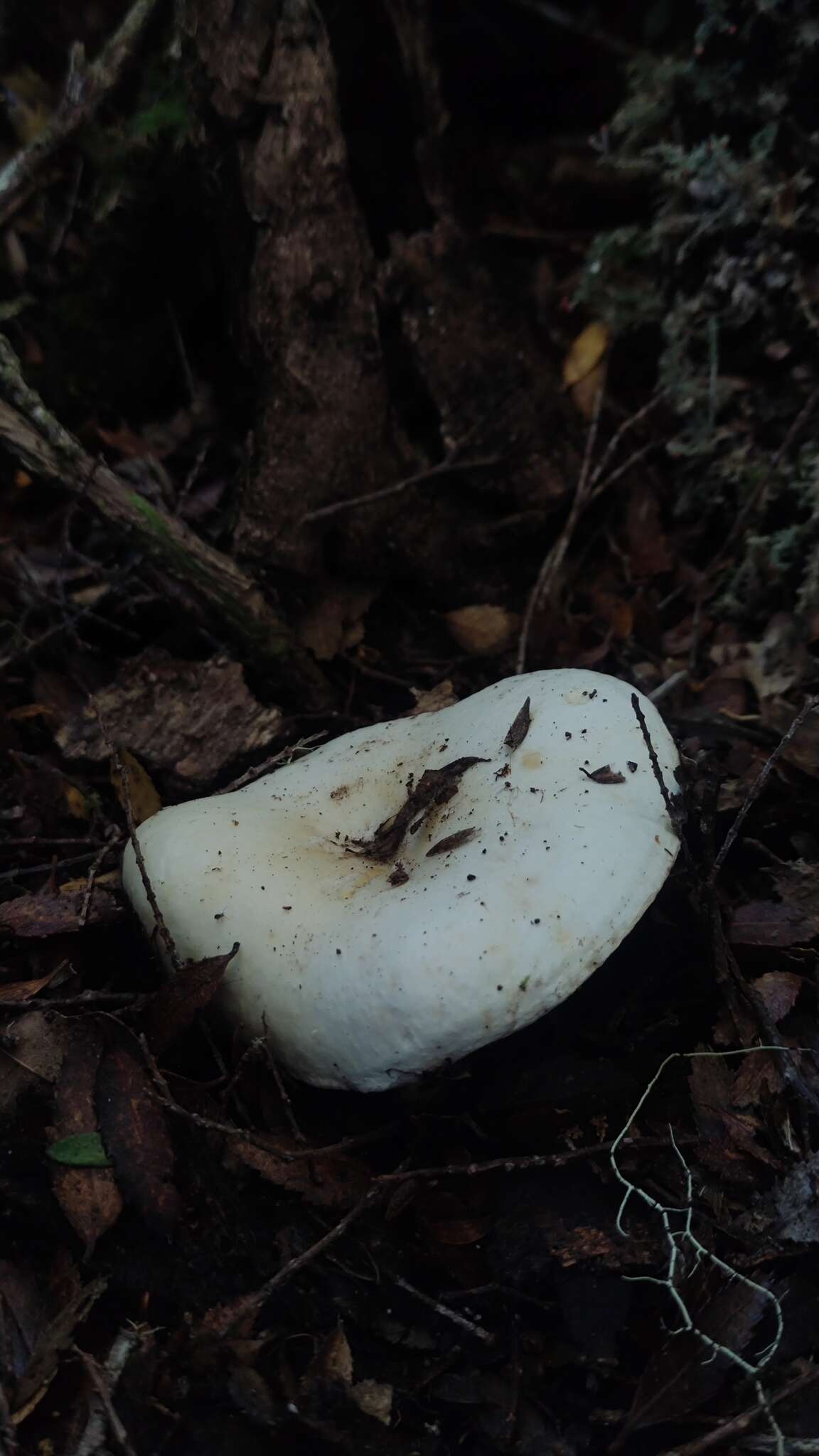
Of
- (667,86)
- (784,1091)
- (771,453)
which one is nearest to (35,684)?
(784,1091)

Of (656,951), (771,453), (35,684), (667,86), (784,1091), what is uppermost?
(667,86)

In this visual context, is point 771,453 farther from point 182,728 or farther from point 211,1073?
point 211,1073

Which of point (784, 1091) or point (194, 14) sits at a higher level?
point (194, 14)

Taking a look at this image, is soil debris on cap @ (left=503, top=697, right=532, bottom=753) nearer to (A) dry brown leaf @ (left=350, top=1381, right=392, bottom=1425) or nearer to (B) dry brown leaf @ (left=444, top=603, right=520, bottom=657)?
(B) dry brown leaf @ (left=444, top=603, right=520, bottom=657)

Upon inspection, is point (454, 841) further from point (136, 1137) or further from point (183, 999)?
point (136, 1137)

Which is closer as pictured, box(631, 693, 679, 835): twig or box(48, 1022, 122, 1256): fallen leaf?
box(48, 1022, 122, 1256): fallen leaf

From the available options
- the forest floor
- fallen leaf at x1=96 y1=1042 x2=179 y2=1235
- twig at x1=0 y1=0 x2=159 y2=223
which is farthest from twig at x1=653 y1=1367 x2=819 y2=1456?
twig at x1=0 y1=0 x2=159 y2=223

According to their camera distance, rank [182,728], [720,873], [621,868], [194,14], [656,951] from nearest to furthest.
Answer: [621,868] < [656,951] < [720,873] < [182,728] < [194,14]
